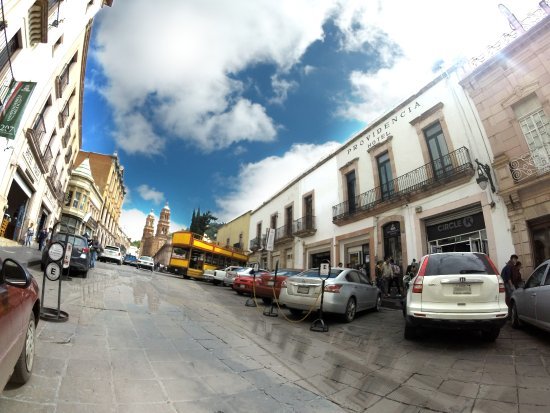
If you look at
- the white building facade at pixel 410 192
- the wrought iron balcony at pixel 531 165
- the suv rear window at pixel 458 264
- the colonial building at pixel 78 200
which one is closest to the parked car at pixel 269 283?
the white building facade at pixel 410 192

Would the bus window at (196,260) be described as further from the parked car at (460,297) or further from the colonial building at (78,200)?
the colonial building at (78,200)

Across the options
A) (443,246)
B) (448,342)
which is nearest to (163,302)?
(448,342)

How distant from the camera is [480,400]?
3352 millimetres

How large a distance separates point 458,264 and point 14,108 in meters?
17.1

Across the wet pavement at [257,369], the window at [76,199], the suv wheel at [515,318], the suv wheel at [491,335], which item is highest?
the window at [76,199]

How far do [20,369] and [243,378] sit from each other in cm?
219

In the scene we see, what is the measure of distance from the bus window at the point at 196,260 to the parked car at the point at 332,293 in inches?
600

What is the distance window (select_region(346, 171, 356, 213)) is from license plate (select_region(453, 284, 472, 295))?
43.0ft

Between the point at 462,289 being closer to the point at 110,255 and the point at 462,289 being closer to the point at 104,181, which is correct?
the point at 110,255

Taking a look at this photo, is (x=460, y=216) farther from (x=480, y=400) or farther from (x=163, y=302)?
(x=163, y=302)

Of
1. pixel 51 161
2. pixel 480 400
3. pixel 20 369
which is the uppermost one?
pixel 51 161

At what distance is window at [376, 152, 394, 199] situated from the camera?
1595 centimetres

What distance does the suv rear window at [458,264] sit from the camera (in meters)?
5.41

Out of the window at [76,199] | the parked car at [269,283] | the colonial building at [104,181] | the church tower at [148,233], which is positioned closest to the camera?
the parked car at [269,283]
